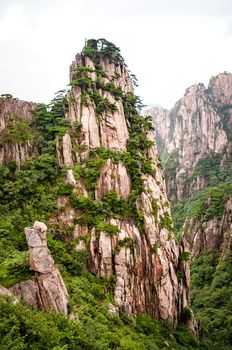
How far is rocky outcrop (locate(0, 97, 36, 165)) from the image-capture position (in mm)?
31578

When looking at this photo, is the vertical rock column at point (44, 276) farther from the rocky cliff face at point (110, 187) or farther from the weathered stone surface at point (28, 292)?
the rocky cliff face at point (110, 187)

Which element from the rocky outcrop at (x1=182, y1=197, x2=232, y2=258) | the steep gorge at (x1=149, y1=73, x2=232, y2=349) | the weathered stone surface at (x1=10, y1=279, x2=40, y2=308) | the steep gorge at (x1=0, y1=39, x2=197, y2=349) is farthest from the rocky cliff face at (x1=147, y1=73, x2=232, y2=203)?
the weathered stone surface at (x1=10, y1=279, x2=40, y2=308)

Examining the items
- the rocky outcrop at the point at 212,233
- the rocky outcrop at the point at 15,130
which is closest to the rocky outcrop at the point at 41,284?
the rocky outcrop at the point at 15,130

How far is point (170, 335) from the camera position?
2786 cm

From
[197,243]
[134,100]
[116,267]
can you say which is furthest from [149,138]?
[197,243]

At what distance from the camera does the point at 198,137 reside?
444 feet

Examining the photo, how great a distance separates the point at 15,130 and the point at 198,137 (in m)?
112

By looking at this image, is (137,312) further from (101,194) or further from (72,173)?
(72,173)

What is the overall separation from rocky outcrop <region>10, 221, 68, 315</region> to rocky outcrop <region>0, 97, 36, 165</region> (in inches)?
598

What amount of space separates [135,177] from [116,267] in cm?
977

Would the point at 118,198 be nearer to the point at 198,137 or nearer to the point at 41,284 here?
the point at 41,284

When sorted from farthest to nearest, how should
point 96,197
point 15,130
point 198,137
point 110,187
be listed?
point 198,137 → point 15,130 → point 110,187 → point 96,197

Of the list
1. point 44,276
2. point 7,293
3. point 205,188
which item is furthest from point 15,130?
point 205,188

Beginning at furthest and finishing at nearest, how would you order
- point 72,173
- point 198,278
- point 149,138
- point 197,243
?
point 197,243 → point 198,278 → point 149,138 → point 72,173
